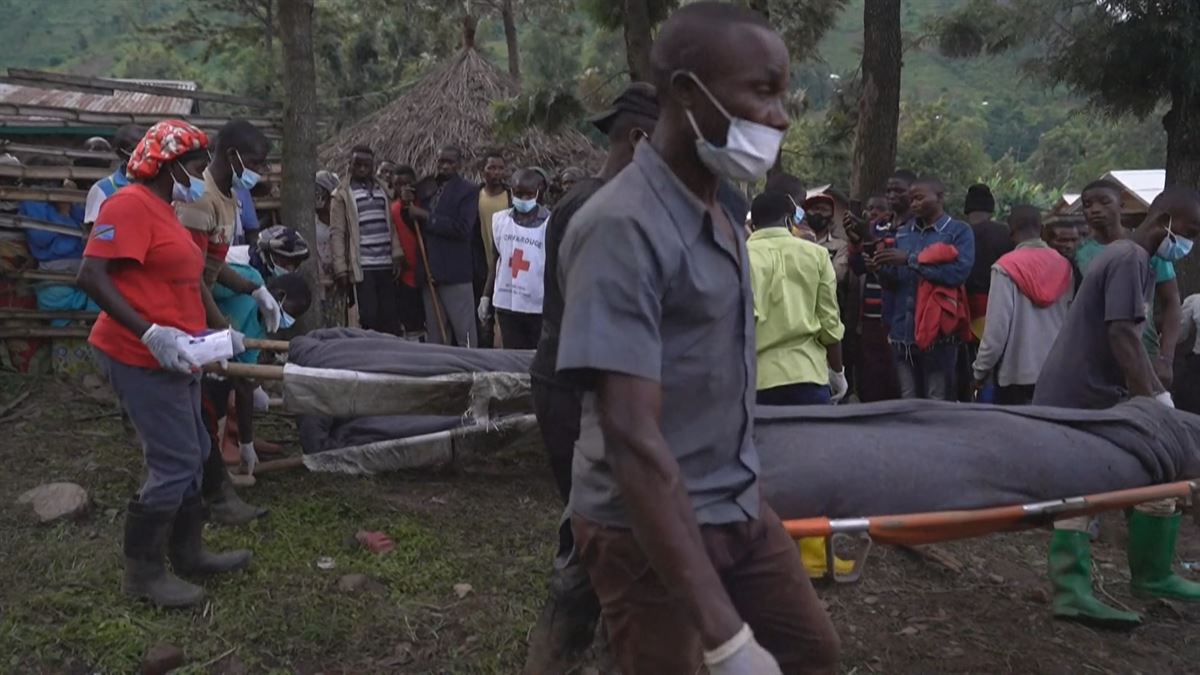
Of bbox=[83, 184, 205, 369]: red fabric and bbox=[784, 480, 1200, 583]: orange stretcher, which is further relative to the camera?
bbox=[83, 184, 205, 369]: red fabric

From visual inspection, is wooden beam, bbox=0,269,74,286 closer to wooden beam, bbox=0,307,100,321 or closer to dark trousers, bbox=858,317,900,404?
wooden beam, bbox=0,307,100,321

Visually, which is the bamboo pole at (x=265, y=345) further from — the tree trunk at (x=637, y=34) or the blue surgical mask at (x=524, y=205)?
the tree trunk at (x=637, y=34)

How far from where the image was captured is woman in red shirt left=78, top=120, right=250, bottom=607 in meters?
3.52

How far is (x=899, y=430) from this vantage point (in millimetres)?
3318

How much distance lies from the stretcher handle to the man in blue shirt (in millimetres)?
2755

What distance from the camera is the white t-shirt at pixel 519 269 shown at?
631 cm

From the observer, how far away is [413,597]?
406cm

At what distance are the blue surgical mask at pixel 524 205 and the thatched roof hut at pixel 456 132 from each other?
22.0 ft

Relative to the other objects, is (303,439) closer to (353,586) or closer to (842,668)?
(353,586)

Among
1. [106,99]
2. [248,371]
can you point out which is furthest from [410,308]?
[106,99]

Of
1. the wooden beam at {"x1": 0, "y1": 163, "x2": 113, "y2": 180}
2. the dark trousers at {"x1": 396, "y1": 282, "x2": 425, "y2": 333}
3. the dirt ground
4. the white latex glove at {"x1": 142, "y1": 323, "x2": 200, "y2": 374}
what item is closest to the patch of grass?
the dirt ground

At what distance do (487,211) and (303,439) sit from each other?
9.04 feet

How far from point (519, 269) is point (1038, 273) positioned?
2.90 m

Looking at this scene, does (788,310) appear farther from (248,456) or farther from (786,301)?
(248,456)
